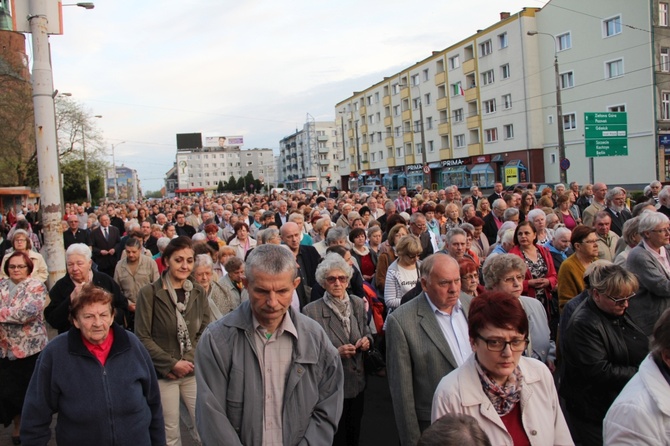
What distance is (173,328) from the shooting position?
4.54 meters

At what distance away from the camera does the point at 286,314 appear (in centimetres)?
277

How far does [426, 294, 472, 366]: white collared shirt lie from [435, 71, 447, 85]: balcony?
55588 millimetres

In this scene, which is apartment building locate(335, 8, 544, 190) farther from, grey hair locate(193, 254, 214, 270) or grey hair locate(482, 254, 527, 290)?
grey hair locate(482, 254, 527, 290)

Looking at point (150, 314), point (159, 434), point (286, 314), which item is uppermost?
point (286, 314)

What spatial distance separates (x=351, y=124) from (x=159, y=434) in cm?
7929

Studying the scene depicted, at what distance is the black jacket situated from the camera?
11.3ft

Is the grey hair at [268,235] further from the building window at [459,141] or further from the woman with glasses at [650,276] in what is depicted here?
the building window at [459,141]

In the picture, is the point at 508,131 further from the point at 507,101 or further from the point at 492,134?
the point at 507,101

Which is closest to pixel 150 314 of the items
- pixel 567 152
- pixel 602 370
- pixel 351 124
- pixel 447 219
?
pixel 602 370

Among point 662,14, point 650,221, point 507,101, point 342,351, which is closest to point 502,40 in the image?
point 507,101

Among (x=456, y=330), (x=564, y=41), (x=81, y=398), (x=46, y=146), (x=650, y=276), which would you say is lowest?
(x=81, y=398)

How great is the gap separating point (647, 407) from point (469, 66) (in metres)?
53.2

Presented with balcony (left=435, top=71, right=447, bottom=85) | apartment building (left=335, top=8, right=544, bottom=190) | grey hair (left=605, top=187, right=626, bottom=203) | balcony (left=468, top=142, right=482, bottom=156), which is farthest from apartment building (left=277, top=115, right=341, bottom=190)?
grey hair (left=605, top=187, right=626, bottom=203)

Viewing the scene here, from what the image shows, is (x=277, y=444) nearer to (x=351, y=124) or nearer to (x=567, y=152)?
(x=567, y=152)
